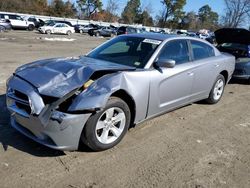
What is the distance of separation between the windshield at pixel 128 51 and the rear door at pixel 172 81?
0.23 meters

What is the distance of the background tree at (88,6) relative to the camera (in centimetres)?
8799

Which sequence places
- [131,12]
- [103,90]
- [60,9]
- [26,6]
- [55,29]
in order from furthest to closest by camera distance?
1. [131,12]
2. [60,9]
3. [26,6]
4. [55,29]
5. [103,90]

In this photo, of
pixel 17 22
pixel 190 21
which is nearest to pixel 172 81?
pixel 17 22

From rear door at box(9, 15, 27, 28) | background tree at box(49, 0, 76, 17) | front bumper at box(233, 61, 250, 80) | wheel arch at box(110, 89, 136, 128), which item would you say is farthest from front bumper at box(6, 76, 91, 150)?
background tree at box(49, 0, 76, 17)

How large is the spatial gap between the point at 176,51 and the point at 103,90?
80.0 inches

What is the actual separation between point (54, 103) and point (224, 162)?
235 centimetres

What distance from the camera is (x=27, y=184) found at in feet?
10.1

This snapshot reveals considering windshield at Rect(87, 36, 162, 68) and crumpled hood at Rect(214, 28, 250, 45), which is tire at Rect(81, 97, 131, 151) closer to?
windshield at Rect(87, 36, 162, 68)

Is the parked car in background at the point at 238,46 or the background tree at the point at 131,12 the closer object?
the parked car in background at the point at 238,46

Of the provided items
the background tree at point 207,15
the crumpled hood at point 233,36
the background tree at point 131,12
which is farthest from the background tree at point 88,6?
the crumpled hood at point 233,36

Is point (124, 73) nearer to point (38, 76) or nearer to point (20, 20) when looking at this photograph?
point (38, 76)

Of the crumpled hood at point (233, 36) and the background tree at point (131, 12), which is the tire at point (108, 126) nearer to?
the crumpled hood at point (233, 36)

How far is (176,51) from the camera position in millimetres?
5105

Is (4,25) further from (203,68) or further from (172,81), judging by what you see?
(172,81)
